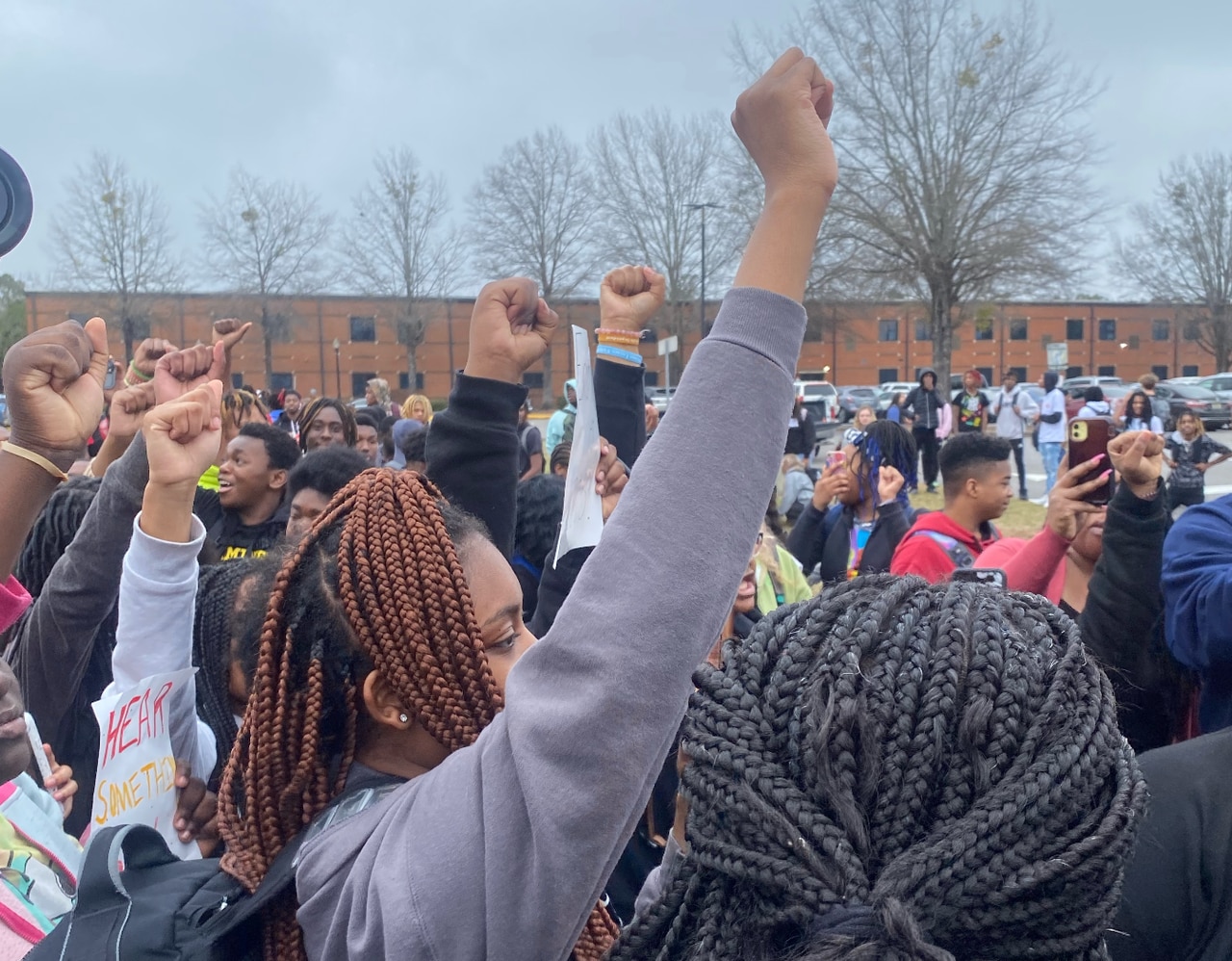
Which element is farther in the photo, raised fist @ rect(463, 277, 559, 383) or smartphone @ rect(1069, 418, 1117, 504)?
smartphone @ rect(1069, 418, 1117, 504)

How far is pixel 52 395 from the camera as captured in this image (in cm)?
205

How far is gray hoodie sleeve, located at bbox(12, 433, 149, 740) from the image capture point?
2.45 metres

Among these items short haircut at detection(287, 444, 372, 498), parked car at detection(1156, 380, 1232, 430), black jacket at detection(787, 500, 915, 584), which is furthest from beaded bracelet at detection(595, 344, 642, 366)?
parked car at detection(1156, 380, 1232, 430)

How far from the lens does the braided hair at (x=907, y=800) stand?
0.95m

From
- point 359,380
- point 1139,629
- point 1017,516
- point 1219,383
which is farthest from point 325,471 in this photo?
point 359,380

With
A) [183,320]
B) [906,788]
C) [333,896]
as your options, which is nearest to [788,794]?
[906,788]

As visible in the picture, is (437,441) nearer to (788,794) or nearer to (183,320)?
(788,794)

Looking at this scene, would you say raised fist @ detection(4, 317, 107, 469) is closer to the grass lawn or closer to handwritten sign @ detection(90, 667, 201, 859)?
Answer: handwritten sign @ detection(90, 667, 201, 859)

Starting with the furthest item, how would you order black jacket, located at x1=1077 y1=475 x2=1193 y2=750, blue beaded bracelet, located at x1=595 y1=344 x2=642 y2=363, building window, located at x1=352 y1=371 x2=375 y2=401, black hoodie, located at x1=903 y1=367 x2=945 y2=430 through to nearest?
building window, located at x1=352 y1=371 x2=375 y2=401 < black hoodie, located at x1=903 y1=367 x2=945 y2=430 < black jacket, located at x1=1077 y1=475 x2=1193 y2=750 < blue beaded bracelet, located at x1=595 y1=344 x2=642 y2=363

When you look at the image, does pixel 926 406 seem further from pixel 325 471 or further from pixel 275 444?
pixel 325 471

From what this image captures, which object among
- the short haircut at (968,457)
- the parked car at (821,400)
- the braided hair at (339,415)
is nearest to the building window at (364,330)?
the parked car at (821,400)

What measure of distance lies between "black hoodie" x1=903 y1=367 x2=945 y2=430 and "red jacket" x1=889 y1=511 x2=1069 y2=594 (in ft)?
41.1

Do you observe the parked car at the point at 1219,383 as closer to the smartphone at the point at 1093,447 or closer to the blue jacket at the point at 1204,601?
the smartphone at the point at 1093,447

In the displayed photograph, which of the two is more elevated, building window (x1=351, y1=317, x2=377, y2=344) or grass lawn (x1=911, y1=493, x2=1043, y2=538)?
building window (x1=351, y1=317, x2=377, y2=344)
